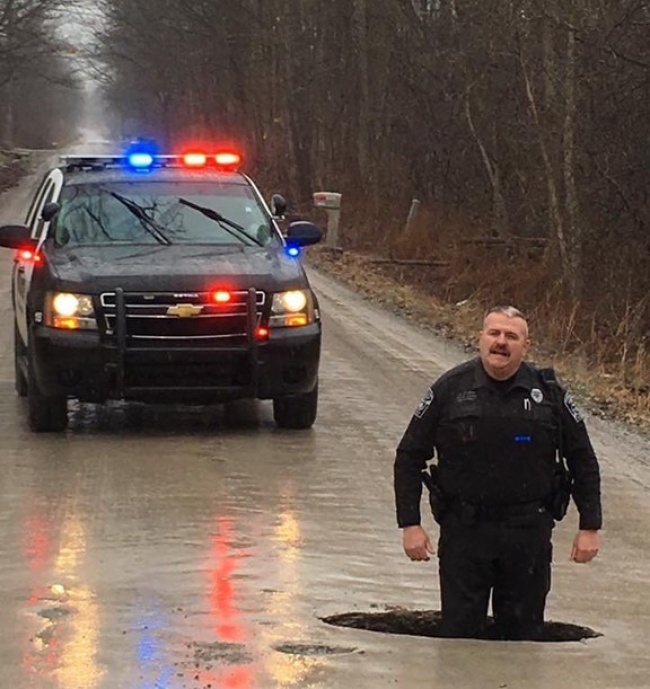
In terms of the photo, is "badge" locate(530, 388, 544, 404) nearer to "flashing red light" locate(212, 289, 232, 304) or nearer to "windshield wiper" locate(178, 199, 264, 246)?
"flashing red light" locate(212, 289, 232, 304)

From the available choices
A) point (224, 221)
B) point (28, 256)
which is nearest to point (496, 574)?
point (224, 221)

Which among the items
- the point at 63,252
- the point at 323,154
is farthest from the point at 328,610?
the point at 323,154

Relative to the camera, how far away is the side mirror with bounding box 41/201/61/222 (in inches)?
441

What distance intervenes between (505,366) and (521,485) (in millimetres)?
427

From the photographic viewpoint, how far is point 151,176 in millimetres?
11773

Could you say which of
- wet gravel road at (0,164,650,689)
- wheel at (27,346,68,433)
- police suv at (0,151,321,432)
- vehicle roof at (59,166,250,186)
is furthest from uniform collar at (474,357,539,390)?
vehicle roof at (59,166,250,186)

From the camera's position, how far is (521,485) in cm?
541

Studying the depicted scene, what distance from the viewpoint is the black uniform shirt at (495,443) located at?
538 cm

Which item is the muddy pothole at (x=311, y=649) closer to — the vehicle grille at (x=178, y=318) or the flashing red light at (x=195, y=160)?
the vehicle grille at (x=178, y=318)

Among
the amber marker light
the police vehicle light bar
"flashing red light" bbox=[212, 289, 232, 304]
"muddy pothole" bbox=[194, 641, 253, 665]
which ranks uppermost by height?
the police vehicle light bar

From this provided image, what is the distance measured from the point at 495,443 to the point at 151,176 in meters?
6.88

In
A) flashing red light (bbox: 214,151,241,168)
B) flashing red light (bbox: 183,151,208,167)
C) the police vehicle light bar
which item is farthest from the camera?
flashing red light (bbox: 214,151,241,168)

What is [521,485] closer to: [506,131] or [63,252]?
[63,252]

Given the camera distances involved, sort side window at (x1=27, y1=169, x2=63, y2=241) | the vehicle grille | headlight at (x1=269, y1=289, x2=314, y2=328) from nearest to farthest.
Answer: the vehicle grille, headlight at (x1=269, y1=289, x2=314, y2=328), side window at (x1=27, y1=169, x2=63, y2=241)
